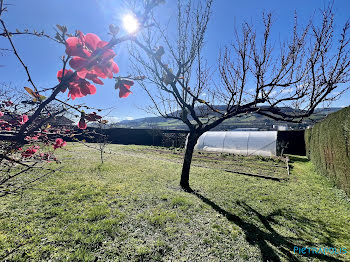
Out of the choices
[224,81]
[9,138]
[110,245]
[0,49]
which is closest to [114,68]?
[9,138]

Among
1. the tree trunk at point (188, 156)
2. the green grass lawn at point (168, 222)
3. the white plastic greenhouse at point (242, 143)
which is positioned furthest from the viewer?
the white plastic greenhouse at point (242, 143)

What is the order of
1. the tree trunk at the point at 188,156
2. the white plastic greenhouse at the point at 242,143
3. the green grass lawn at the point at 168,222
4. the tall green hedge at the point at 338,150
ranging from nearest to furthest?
the green grass lawn at the point at 168,222 → the tall green hedge at the point at 338,150 → the tree trunk at the point at 188,156 → the white plastic greenhouse at the point at 242,143

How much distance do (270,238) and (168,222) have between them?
179 cm

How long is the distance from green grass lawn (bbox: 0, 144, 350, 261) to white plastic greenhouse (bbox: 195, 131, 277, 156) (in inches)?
268

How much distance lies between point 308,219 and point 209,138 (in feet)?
37.0

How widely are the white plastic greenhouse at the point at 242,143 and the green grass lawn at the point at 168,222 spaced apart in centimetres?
680

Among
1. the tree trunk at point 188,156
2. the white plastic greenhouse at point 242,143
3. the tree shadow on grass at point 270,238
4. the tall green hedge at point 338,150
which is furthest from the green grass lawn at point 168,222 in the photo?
the white plastic greenhouse at point 242,143

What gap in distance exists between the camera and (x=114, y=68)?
64 cm

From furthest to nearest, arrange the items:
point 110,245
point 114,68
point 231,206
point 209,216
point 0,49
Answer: point 231,206 < point 209,216 < point 110,245 < point 0,49 < point 114,68

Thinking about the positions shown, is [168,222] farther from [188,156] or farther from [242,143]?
[242,143]

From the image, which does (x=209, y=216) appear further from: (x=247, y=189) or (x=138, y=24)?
(x=138, y=24)

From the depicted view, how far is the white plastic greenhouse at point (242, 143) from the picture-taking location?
38.2 feet

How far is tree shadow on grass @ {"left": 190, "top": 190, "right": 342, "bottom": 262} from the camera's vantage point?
232cm

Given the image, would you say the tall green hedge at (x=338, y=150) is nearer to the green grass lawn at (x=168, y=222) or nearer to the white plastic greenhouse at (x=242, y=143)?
the green grass lawn at (x=168, y=222)
